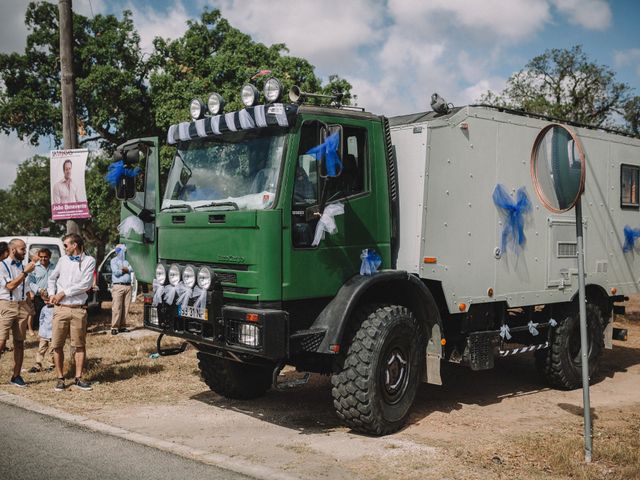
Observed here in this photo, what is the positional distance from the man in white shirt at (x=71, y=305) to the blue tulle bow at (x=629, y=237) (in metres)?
7.27

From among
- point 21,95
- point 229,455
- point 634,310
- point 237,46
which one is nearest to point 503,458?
point 229,455

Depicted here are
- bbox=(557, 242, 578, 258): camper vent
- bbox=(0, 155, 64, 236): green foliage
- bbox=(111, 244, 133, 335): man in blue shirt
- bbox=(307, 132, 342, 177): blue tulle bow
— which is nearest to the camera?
bbox=(307, 132, 342, 177): blue tulle bow

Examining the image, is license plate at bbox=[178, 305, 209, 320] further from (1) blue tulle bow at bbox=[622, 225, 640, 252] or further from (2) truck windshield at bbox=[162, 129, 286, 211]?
(1) blue tulle bow at bbox=[622, 225, 640, 252]

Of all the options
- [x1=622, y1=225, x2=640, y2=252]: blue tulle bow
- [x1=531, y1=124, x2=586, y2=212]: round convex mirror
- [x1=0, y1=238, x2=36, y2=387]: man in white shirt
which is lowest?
[x1=0, y1=238, x2=36, y2=387]: man in white shirt

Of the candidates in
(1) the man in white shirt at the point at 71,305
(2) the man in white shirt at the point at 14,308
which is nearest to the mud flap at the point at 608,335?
(1) the man in white shirt at the point at 71,305

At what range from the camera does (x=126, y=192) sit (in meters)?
7.46

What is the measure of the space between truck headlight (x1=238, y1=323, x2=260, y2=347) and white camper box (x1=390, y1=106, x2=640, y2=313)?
1843 mm

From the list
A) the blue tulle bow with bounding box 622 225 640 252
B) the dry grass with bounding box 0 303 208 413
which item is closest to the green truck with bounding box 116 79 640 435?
the dry grass with bounding box 0 303 208 413

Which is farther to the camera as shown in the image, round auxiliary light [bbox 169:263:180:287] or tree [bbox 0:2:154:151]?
tree [bbox 0:2:154:151]

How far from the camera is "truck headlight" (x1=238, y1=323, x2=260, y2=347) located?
604 cm

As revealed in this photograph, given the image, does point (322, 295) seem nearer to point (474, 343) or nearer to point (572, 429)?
point (474, 343)

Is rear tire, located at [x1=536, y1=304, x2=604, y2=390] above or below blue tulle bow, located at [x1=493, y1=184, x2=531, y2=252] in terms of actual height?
below

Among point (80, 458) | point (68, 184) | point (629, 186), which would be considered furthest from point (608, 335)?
point (68, 184)

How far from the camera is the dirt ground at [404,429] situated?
18.7 ft
